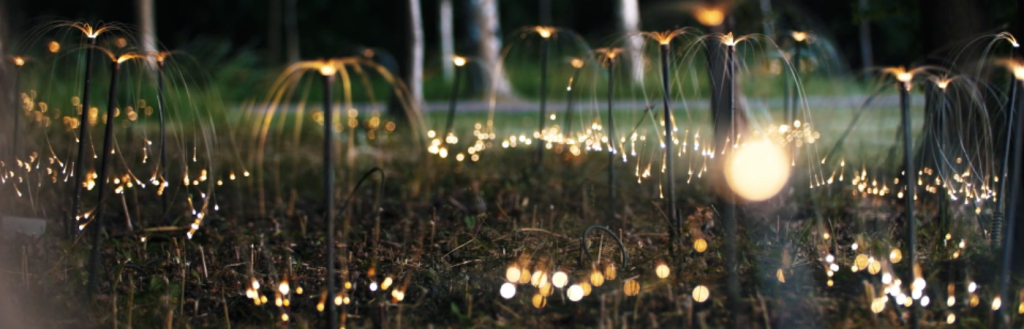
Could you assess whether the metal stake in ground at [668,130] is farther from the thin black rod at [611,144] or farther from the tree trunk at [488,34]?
the tree trunk at [488,34]

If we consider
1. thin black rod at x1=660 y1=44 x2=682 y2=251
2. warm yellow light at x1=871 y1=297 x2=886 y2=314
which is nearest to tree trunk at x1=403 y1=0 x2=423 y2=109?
thin black rod at x1=660 y1=44 x2=682 y2=251

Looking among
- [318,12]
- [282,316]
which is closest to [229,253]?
[282,316]

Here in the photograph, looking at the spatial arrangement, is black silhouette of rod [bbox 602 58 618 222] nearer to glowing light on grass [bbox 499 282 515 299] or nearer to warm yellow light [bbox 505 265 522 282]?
warm yellow light [bbox 505 265 522 282]

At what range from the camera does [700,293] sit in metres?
3.95

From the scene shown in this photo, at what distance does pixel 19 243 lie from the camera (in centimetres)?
477

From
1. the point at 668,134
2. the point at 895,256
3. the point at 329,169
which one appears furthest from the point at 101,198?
the point at 895,256

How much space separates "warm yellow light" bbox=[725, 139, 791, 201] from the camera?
4.82m

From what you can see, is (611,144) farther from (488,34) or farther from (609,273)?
(488,34)

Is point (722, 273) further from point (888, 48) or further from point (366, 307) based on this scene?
point (888, 48)

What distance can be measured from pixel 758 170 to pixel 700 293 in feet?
6.26

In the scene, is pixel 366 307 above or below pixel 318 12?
below

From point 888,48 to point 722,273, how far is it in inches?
979

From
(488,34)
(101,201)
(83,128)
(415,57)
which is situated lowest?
(101,201)

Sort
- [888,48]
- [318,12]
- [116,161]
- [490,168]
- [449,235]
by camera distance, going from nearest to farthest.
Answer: [449,235]
[116,161]
[490,168]
[888,48]
[318,12]
